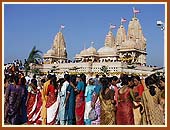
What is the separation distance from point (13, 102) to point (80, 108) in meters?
1.36

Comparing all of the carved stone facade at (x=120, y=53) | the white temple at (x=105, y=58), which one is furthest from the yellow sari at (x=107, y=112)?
the carved stone facade at (x=120, y=53)

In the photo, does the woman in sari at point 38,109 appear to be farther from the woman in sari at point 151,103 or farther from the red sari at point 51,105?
the woman in sari at point 151,103

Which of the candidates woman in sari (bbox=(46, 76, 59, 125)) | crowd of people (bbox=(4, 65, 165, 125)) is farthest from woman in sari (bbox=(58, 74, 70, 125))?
woman in sari (bbox=(46, 76, 59, 125))

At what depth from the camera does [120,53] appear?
1842cm

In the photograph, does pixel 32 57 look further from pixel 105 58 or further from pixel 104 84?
pixel 105 58

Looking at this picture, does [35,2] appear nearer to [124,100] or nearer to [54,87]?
[54,87]

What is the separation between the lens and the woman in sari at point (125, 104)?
7547mm

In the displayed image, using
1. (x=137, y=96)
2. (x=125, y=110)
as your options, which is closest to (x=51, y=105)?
(x=125, y=110)

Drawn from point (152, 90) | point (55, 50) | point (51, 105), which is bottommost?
point (51, 105)

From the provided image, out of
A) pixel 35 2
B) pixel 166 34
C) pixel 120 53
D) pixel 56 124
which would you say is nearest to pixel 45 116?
pixel 56 124

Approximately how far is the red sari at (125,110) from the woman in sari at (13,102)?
201 centimetres

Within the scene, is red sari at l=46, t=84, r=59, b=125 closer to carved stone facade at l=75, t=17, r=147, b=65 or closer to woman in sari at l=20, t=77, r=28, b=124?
woman in sari at l=20, t=77, r=28, b=124

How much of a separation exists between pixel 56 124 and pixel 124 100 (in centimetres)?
148

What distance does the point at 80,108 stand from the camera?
7840mm
